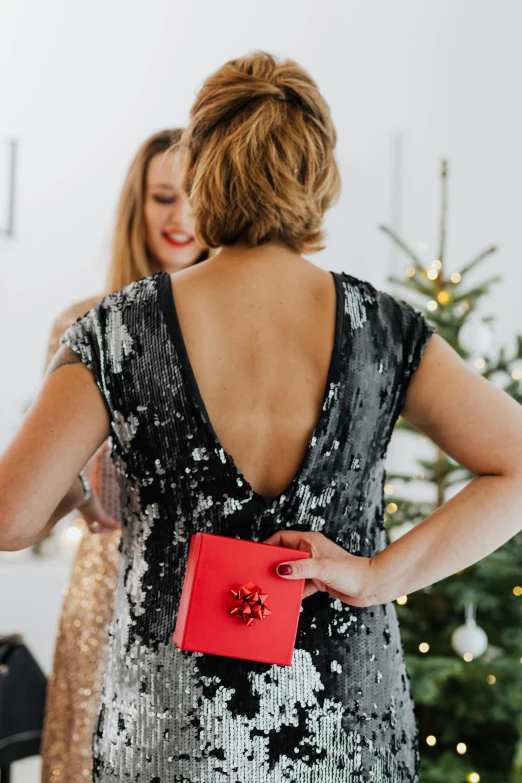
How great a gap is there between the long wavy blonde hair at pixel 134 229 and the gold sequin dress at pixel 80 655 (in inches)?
5.7

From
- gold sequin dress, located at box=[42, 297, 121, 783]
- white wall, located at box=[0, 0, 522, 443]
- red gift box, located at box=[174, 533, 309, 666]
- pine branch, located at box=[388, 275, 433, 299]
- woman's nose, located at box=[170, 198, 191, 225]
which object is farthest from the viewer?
white wall, located at box=[0, 0, 522, 443]

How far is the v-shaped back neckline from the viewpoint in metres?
0.95

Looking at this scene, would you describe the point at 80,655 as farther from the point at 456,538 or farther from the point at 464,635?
the point at 456,538

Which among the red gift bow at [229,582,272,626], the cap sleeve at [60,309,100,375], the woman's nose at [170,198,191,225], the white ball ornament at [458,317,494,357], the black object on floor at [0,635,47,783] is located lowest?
the black object on floor at [0,635,47,783]

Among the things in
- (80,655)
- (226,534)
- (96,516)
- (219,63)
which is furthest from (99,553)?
(219,63)

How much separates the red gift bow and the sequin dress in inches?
3.4

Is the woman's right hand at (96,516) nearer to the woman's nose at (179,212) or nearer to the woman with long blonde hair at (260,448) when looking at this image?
the woman with long blonde hair at (260,448)

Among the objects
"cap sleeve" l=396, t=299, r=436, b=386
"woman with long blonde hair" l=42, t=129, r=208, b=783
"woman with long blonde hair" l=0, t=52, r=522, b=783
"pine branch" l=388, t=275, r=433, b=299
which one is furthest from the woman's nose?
"cap sleeve" l=396, t=299, r=436, b=386

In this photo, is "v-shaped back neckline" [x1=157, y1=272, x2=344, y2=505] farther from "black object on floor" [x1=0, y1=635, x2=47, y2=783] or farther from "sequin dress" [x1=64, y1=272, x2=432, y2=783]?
"black object on floor" [x1=0, y1=635, x2=47, y2=783]

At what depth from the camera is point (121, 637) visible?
1.02 meters

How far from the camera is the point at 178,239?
200 centimetres

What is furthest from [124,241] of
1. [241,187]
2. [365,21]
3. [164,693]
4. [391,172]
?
[365,21]

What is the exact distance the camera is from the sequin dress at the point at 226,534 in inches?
37.6

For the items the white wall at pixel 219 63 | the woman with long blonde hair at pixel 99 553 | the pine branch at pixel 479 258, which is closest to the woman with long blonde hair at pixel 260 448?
the woman with long blonde hair at pixel 99 553
